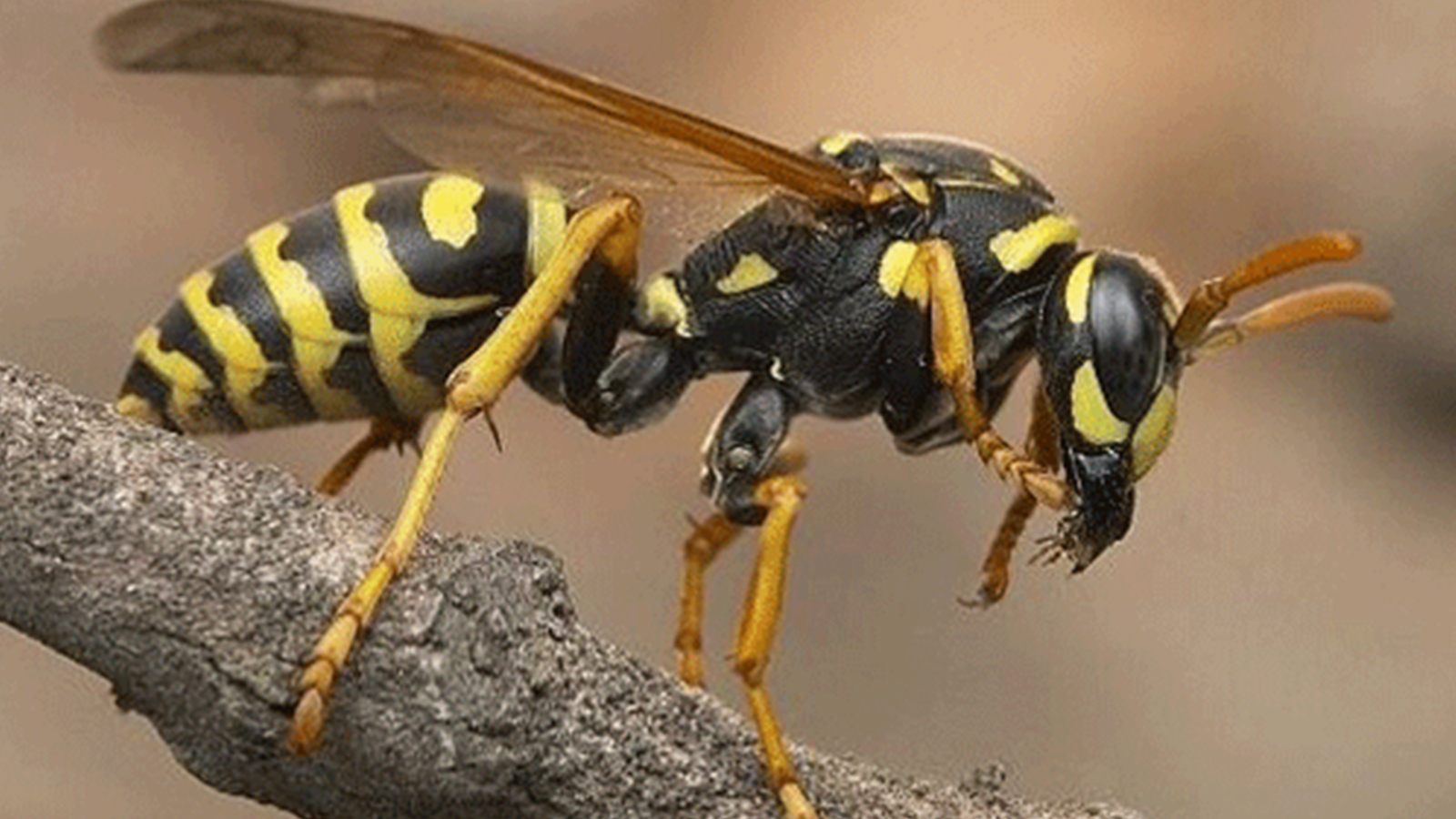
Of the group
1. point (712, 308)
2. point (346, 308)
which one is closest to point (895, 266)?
point (712, 308)

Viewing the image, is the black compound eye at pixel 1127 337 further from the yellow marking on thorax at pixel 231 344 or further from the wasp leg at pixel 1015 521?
the yellow marking on thorax at pixel 231 344

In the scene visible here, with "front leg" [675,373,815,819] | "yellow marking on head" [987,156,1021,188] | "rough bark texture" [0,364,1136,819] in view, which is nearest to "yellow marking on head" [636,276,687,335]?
"front leg" [675,373,815,819]

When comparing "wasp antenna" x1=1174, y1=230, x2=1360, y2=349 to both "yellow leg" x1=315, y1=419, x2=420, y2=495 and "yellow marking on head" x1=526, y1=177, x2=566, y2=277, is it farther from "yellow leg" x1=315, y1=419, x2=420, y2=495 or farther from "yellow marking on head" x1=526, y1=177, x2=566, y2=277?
"yellow leg" x1=315, y1=419, x2=420, y2=495

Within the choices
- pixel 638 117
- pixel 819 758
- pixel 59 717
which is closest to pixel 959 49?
pixel 59 717

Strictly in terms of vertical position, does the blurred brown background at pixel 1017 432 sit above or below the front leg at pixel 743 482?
below

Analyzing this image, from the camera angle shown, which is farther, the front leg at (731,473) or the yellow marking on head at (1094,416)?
the front leg at (731,473)

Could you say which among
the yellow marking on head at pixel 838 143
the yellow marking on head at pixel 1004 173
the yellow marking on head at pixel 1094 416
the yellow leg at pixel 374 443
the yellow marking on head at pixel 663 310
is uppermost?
the yellow marking on head at pixel 838 143

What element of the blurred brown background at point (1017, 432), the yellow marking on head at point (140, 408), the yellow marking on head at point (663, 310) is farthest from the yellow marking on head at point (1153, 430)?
the blurred brown background at point (1017, 432)

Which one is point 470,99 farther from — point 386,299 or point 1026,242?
point 1026,242
